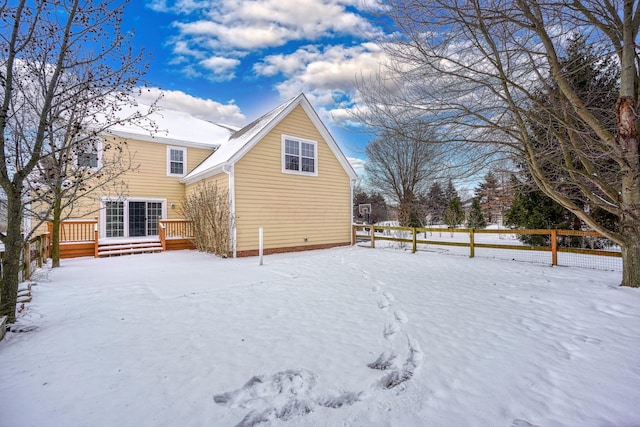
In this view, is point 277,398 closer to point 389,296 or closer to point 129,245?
point 389,296

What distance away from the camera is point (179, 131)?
14.6 m

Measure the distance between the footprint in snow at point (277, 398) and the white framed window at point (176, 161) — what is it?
1309cm

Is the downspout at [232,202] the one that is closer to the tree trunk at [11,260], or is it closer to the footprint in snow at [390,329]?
the tree trunk at [11,260]

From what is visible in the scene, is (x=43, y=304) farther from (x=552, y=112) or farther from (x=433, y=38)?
(x=552, y=112)

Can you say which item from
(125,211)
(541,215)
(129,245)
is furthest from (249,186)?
(541,215)

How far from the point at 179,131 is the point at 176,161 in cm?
187

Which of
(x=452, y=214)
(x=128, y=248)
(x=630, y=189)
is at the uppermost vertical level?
(x=630, y=189)

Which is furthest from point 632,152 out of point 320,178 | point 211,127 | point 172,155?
point 211,127

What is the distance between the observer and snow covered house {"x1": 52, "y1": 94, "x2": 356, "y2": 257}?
10.4 meters

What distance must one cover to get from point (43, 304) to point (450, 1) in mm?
7984

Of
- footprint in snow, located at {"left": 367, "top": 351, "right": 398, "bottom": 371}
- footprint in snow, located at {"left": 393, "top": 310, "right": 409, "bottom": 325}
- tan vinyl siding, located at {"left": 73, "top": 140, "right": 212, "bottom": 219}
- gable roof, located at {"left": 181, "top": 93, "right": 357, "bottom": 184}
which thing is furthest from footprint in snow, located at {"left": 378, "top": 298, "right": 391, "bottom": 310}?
tan vinyl siding, located at {"left": 73, "top": 140, "right": 212, "bottom": 219}

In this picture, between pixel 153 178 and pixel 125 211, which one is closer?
pixel 125 211

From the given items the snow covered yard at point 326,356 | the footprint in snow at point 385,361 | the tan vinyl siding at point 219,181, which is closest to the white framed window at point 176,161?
the tan vinyl siding at point 219,181

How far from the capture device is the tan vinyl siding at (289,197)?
10406 mm
